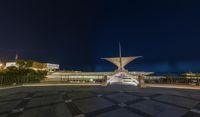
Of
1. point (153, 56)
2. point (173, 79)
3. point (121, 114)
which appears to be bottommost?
point (121, 114)

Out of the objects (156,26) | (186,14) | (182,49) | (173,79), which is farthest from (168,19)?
(182,49)

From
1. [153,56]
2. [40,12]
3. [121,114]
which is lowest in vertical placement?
[121,114]

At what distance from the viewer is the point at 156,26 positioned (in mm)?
32438

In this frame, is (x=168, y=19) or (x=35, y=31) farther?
(x=35, y=31)

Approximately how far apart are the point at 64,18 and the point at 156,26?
22.1m

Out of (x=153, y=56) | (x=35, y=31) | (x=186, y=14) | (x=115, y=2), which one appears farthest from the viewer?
(x=153, y=56)

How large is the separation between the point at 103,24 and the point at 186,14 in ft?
50.9

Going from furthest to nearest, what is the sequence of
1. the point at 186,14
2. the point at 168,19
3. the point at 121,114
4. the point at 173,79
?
1. the point at 168,19
2. the point at 186,14
3. the point at 173,79
4. the point at 121,114

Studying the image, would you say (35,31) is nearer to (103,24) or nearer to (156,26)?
(103,24)

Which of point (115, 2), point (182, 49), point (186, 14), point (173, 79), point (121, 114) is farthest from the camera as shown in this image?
point (182, 49)

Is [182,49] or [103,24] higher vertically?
[103,24]

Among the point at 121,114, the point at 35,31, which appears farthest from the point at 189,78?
the point at 35,31

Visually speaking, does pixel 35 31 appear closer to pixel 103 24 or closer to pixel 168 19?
pixel 103 24

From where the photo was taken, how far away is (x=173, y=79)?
1095cm
